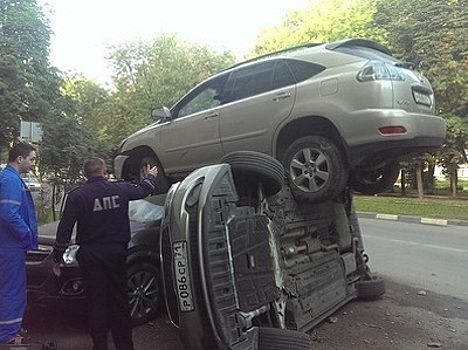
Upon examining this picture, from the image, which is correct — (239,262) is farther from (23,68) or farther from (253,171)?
(23,68)

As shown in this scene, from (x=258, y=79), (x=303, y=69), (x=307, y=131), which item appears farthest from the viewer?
(x=258, y=79)

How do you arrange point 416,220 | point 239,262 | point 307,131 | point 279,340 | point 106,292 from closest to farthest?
point 239,262, point 279,340, point 106,292, point 307,131, point 416,220

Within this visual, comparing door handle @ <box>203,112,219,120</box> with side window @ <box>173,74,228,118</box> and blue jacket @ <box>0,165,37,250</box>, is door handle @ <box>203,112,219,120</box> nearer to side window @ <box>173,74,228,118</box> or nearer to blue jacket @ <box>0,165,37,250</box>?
side window @ <box>173,74,228,118</box>

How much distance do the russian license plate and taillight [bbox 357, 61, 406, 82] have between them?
2.58 metres

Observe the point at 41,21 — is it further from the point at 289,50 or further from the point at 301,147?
the point at 301,147

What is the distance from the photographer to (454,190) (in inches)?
923

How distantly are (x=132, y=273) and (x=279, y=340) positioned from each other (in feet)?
6.34

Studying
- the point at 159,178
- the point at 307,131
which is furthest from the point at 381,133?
the point at 159,178

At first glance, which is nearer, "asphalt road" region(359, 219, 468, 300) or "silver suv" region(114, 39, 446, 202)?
"silver suv" region(114, 39, 446, 202)


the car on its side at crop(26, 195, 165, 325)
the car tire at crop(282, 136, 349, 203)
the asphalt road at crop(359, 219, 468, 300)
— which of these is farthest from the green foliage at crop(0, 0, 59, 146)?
the car tire at crop(282, 136, 349, 203)

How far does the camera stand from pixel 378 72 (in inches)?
179

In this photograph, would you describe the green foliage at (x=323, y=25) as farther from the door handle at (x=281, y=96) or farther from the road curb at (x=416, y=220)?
the door handle at (x=281, y=96)

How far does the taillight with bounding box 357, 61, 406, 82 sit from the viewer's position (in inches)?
179

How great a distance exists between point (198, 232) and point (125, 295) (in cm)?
131
